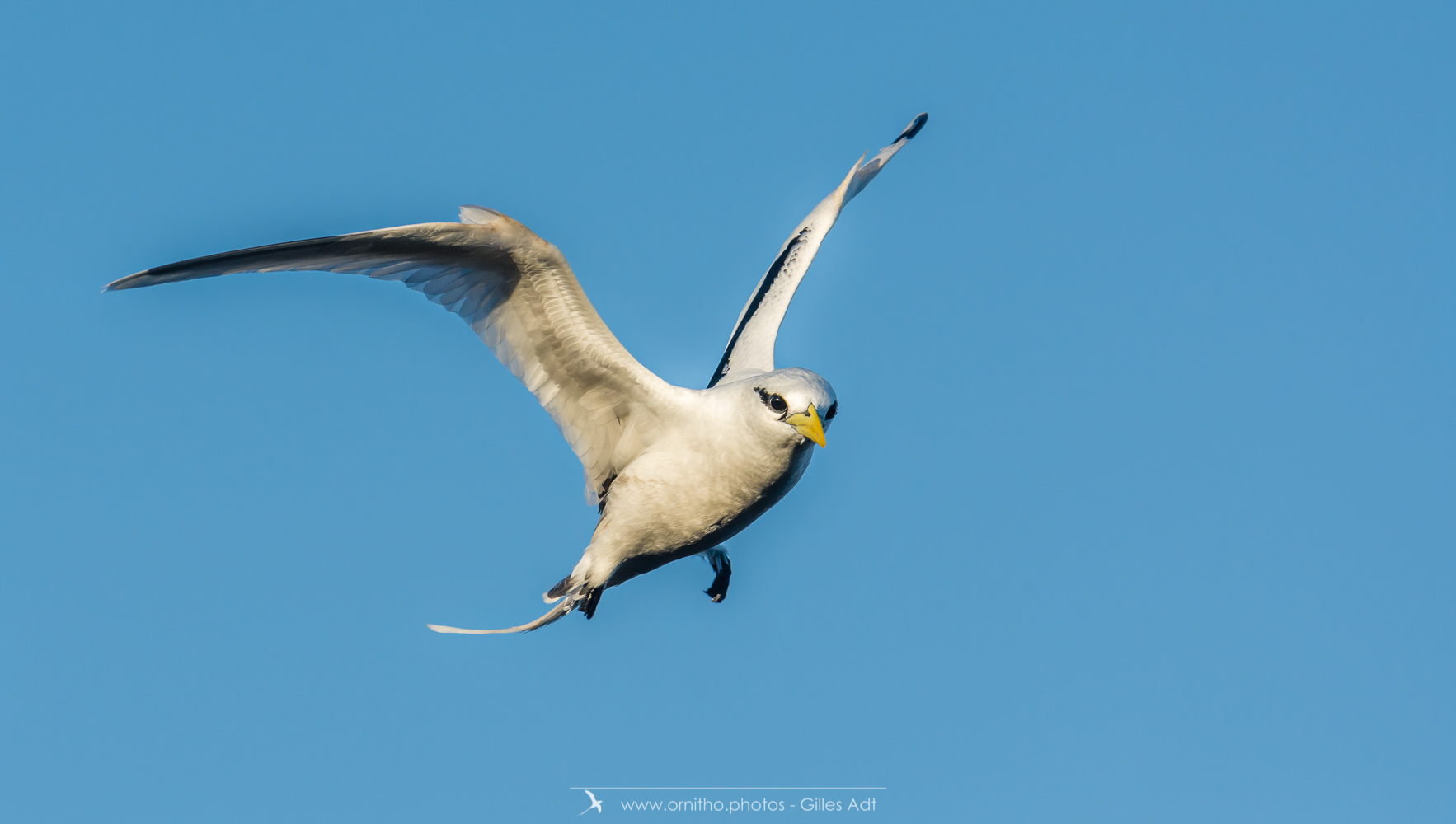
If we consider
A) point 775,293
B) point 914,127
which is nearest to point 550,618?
point 775,293

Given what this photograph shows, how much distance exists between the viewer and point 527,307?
525 inches

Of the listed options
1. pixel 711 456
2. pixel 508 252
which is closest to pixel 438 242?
pixel 508 252

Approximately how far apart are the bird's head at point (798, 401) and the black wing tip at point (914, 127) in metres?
9.82

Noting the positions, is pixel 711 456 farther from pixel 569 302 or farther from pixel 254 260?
pixel 254 260

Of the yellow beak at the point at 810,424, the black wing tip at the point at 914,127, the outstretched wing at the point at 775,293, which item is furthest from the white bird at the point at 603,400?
the black wing tip at the point at 914,127

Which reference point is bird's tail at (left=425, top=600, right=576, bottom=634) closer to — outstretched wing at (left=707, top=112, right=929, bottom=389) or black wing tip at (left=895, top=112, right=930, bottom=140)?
outstretched wing at (left=707, top=112, right=929, bottom=389)

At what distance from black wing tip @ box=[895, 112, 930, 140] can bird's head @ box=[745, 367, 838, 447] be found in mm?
9819

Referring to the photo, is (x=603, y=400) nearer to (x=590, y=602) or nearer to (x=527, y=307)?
(x=527, y=307)

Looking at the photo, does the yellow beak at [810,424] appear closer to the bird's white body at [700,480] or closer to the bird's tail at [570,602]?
the bird's white body at [700,480]

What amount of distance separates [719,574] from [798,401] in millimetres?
5361

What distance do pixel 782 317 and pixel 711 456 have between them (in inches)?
178

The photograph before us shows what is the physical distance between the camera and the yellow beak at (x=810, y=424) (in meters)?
11.7

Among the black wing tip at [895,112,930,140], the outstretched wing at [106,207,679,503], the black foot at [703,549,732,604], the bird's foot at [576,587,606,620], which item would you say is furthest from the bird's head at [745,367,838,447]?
the black wing tip at [895,112,930,140]

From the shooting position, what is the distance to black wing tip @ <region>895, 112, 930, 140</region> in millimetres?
20906
